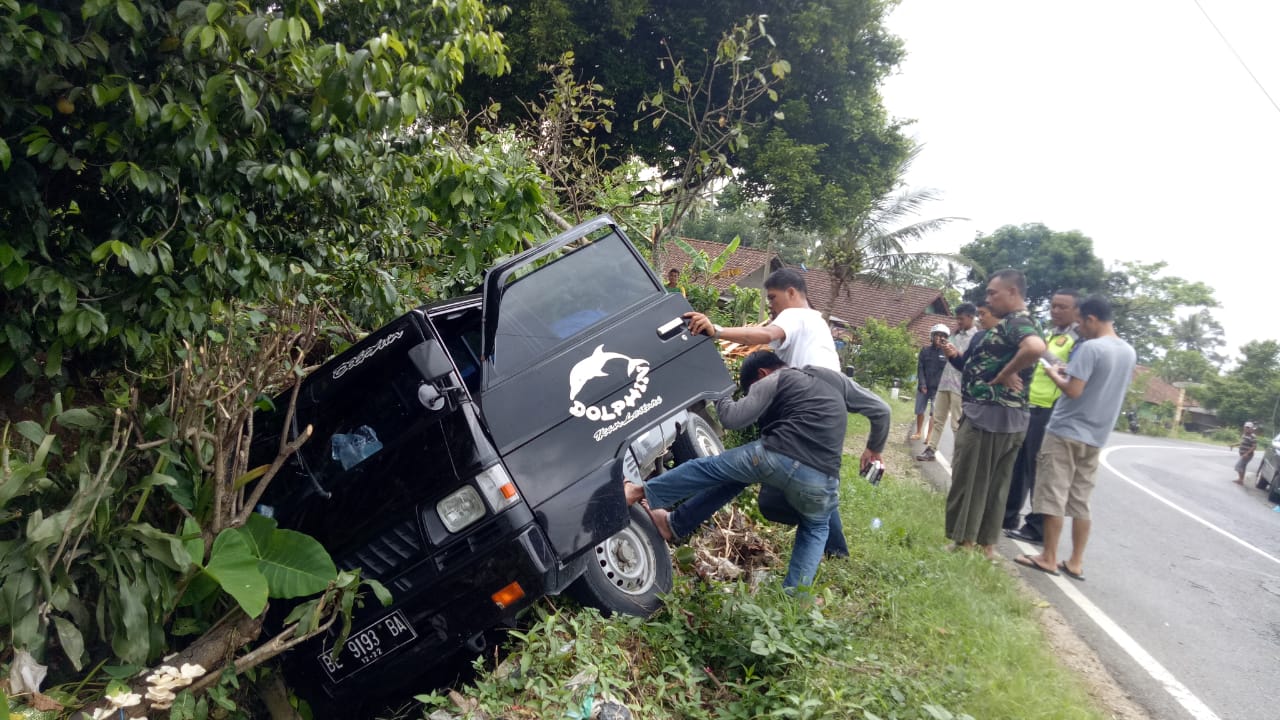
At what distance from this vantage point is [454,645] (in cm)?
323

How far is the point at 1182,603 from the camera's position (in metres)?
5.32

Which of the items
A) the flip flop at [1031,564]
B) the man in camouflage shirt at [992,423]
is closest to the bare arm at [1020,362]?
the man in camouflage shirt at [992,423]

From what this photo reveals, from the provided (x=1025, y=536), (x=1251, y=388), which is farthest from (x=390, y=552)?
(x=1251, y=388)

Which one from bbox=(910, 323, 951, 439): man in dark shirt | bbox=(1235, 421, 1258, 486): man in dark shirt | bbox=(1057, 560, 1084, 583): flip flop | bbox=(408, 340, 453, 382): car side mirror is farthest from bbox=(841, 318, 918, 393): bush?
bbox=(408, 340, 453, 382): car side mirror

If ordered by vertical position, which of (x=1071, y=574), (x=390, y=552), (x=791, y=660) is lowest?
(x=1071, y=574)

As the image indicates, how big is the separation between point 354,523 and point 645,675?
4.83 feet

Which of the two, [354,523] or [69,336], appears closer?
[69,336]

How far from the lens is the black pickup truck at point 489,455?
10.7 ft

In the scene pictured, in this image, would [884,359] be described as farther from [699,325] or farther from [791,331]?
[699,325]

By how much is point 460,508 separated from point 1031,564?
4.49 metres

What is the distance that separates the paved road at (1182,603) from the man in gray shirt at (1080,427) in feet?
1.27

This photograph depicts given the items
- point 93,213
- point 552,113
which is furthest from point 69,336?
point 552,113

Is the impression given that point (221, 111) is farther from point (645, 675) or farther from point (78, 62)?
point (645, 675)

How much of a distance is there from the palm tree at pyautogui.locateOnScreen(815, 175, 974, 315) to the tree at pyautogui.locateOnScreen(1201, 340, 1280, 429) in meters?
26.8
